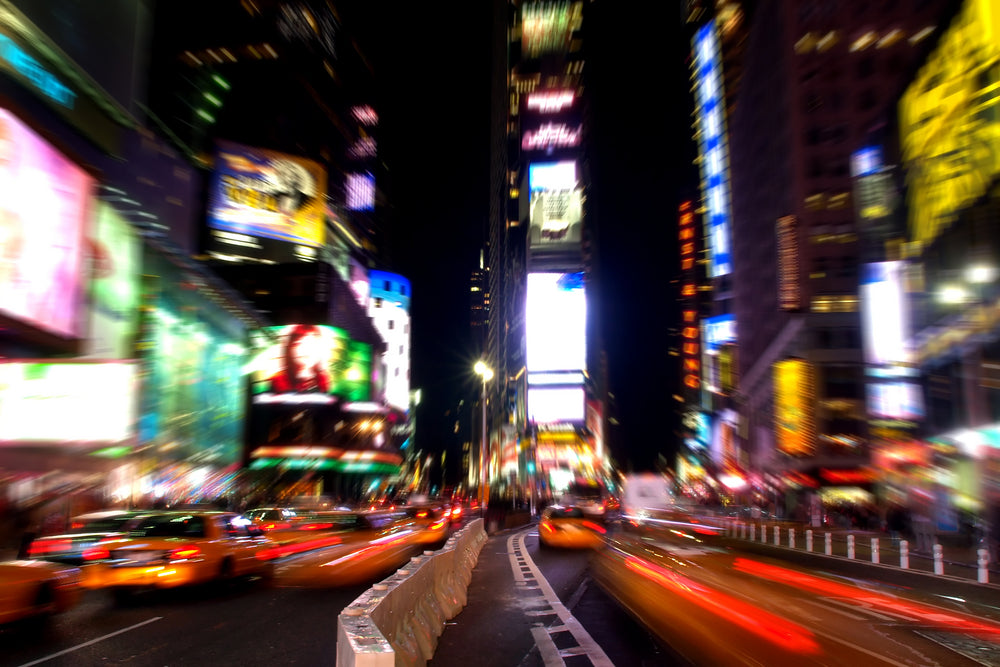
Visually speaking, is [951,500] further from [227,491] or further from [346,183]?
[346,183]

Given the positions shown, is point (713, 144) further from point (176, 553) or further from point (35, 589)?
point (35, 589)

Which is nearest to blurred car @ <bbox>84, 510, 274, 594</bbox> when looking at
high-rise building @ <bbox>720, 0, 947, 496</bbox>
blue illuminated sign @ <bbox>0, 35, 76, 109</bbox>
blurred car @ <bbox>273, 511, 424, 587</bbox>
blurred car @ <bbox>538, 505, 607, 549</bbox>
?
blurred car @ <bbox>273, 511, 424, 587</bbox>

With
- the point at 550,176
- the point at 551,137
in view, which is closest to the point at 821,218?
the point at 550,176

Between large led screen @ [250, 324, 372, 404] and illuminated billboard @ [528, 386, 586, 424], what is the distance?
147 feet

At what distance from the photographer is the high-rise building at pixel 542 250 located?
11431cm

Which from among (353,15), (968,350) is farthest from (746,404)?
(353,15)

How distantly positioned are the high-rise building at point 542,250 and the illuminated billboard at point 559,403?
0.17 m

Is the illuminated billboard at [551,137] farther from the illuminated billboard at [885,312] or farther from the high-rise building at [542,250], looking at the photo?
the illuminated billboard at [885,312]

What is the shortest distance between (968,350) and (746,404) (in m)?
53.4

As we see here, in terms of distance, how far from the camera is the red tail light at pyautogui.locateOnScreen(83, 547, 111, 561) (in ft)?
37.8

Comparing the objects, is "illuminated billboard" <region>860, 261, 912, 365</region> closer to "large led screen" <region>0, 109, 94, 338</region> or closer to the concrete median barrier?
"large led screen" <region>0, 109, 94, 338</region>

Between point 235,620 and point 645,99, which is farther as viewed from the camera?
point 645,99

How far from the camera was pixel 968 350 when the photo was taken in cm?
3528

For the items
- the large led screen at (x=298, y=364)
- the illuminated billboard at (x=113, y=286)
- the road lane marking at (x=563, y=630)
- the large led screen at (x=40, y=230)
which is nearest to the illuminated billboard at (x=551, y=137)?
the large led screen at (x=298, y=364)
